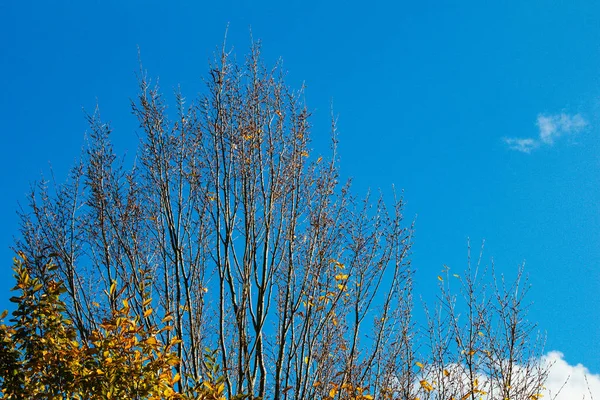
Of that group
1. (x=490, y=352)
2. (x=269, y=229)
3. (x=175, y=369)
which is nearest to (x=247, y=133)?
(x=269, y=229)

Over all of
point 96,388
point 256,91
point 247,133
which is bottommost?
point 96,388

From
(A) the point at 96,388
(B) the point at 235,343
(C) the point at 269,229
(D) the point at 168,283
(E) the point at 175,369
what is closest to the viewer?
(A) the point at 96,388

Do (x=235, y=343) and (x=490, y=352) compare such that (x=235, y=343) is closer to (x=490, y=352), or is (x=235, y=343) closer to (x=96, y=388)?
(x=490, y=352)

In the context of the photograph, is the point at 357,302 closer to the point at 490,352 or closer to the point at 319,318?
the point at 319,318

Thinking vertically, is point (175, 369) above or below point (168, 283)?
below

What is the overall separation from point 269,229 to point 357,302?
130 centimetres

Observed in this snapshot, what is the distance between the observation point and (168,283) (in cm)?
629

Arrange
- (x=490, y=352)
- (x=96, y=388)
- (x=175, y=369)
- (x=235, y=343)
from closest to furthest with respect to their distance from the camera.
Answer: (x=96, y=388)
(x=175, y=369)
(x=490, y=352)
(x=235, y=343)

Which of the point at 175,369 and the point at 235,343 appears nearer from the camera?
the point at 175,369

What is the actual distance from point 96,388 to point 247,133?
9.87 ft

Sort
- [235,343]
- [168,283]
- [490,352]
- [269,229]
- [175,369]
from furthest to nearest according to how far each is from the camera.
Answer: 1. [235,343]
2. [490,352]
3. [168,283]
4. [269,229]
5. [175,369]

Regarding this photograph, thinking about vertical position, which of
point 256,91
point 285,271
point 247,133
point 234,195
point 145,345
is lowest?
point 145,345

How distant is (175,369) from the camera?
18.0 ft

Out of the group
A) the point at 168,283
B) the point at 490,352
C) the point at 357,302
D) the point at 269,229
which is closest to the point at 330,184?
the point at 269,229
